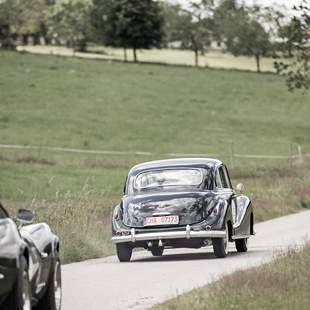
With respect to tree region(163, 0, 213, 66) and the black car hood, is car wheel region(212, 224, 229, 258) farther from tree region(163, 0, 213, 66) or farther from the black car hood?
tree region(163, 0, 213, 66)

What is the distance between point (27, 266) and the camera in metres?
9.69

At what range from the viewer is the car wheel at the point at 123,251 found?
65.0 feet

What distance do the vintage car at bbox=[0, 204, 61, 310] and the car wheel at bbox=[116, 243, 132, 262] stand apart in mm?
8212

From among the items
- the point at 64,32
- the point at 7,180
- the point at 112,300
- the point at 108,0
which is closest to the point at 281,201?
the point at 7,180

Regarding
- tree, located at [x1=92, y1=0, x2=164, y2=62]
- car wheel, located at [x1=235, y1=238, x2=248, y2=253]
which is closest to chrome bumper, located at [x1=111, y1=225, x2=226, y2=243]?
car wheel, located at [x1=235, y1=238, x2=248, y2=253]

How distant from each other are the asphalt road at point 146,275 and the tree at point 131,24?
101549 mm

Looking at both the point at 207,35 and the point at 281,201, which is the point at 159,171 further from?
the point at 207,35

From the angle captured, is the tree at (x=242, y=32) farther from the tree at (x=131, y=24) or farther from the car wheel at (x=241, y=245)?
the car wheel at (x=241, y=245)

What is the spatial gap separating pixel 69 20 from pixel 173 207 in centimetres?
15998

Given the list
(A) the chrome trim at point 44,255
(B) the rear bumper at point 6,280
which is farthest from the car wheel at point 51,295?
(B) the rear bumper at point 6,280

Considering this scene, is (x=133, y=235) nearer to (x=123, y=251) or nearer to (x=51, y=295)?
(x=123, y=251)

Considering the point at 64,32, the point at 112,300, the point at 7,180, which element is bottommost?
the point at 64,32

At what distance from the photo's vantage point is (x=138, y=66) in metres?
104

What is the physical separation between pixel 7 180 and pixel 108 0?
287ft
